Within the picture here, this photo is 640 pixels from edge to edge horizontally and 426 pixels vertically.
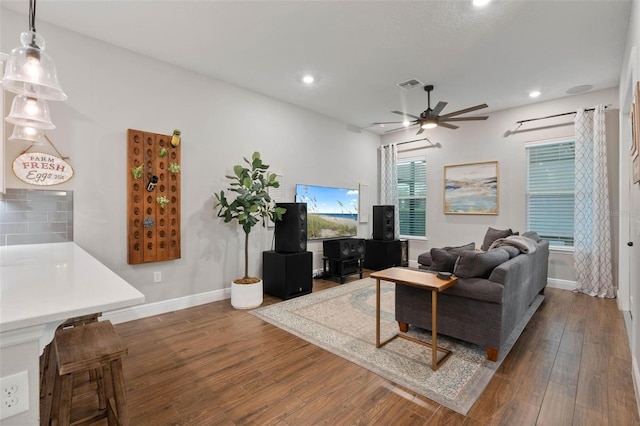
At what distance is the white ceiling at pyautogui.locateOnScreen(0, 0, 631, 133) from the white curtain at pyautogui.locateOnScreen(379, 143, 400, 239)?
6.95 feet

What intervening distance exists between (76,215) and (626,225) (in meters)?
6.08

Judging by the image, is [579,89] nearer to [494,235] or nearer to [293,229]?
[494,235]

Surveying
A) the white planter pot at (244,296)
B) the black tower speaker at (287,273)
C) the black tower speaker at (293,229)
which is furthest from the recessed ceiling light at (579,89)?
the white planter pot at (244,296)

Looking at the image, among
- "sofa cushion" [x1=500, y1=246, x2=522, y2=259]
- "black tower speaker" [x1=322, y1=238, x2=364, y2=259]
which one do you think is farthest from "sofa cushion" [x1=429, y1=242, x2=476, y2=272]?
"black tower speaker" [x1=322, y1=238, x2=364, y2=259]

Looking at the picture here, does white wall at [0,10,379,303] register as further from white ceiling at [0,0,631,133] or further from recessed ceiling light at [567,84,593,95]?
recessed ceiling light at [567,84,593,95]

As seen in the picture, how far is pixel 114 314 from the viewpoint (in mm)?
3037

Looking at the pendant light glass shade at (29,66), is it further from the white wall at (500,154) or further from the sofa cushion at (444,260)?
the white wall at (500,154)

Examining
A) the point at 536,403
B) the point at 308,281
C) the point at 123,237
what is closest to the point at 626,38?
the point at 536,403

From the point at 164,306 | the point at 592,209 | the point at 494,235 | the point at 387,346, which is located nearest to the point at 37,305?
the point at 387,346

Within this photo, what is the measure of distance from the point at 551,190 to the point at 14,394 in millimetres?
5907

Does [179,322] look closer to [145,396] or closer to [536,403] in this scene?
[145,396]

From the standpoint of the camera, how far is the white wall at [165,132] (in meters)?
2.86

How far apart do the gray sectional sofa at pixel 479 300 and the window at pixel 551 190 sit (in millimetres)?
2399

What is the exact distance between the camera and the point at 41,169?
105 inches
